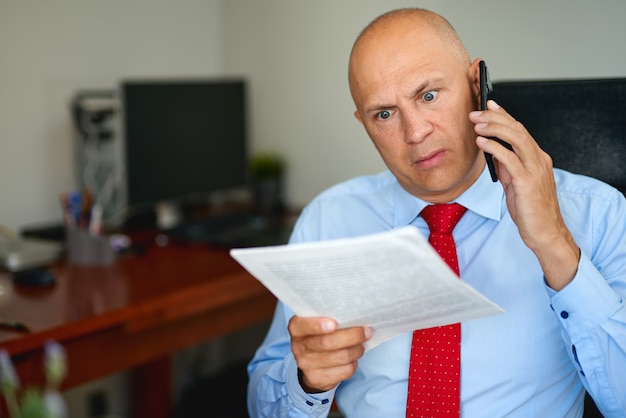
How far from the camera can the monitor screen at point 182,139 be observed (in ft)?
7.81

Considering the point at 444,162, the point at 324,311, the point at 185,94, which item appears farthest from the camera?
the point at 185,94

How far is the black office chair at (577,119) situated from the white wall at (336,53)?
0.39 m

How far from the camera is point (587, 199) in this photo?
1.27 m

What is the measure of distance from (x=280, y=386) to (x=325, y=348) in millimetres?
319

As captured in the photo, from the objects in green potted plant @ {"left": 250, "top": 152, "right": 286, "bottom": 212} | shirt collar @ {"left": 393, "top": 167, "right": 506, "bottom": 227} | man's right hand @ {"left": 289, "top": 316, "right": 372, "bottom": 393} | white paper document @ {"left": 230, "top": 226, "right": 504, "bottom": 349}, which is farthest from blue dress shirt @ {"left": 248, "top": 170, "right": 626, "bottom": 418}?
green potted plant @ {"left": 250, "top": 152, "right": 286, "bottom": 212}

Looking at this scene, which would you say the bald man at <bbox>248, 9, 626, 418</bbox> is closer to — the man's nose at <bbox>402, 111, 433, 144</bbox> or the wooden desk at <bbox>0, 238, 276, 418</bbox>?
the man's nose at <bbox>402, 111, 433, 144</bbox>

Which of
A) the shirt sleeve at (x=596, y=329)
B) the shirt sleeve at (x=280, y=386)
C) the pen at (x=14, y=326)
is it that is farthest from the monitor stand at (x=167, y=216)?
the shirt sleeve at (x=596, y=329)

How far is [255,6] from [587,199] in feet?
6.20

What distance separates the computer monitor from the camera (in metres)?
2.38

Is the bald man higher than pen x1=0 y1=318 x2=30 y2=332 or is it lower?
higher

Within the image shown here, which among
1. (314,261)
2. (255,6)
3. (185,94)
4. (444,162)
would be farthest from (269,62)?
(314,261)

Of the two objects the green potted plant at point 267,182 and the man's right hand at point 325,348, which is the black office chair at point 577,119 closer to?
the man's right hand at point 325,348

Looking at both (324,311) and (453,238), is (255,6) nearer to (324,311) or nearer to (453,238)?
(453,238)

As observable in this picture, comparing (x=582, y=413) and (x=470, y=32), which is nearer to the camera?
(x=582, y=413)
